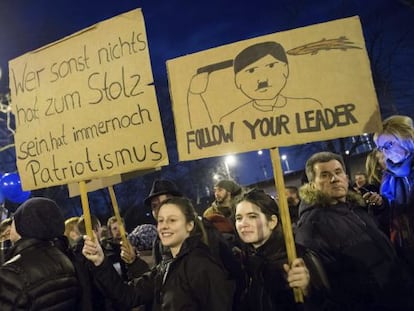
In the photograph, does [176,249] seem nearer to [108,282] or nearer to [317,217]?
[108,282]

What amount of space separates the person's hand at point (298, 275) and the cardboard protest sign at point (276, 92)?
72cm

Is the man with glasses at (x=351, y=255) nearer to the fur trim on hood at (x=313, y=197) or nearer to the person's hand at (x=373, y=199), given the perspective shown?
the fur trim on hood at (x=313, y=197)

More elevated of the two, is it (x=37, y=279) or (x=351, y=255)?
(x=37, y=279)

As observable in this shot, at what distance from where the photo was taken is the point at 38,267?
2646mm

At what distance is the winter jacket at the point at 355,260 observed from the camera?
107 inches

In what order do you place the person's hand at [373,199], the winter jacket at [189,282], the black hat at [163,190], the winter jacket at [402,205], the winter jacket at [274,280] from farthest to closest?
the black hat at [163,190], the person's hand at [373,199], the winter jacket at [402,205], the winter jacket at [189,282], the winter jacket at [274,280]

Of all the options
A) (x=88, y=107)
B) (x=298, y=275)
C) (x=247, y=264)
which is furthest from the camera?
(x=88, y=107)

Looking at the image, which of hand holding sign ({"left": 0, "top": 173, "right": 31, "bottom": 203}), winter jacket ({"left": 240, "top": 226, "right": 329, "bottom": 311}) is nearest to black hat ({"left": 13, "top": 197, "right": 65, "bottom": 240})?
winter jacket ({"left": 240, "top": 226, "right": 329, "bottom": 311})

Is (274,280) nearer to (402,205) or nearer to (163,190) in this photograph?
(402,205)

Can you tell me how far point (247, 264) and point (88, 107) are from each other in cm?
164

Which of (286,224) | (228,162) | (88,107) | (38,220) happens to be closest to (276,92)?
(286,224)

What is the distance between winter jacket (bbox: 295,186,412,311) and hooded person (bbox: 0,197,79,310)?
1.60m

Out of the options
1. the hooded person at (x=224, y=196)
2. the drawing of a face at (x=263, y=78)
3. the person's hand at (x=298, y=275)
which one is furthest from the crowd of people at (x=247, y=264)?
the hooded person at (x=224, y=196)

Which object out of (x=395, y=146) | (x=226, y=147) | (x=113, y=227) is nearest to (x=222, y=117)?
(x=226, y=147)
